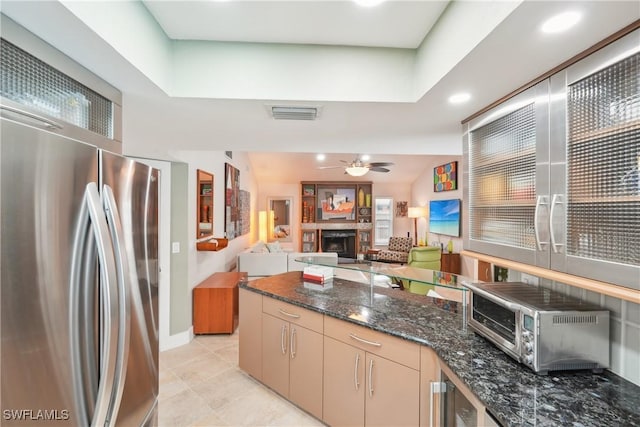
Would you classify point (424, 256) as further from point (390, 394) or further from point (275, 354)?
point (390, 394)

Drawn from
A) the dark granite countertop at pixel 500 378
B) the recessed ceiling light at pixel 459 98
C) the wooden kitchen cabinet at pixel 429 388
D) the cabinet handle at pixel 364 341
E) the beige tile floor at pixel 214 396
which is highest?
the recessed ceiling light at pixel 459 98

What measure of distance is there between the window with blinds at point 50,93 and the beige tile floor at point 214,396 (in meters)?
2.14

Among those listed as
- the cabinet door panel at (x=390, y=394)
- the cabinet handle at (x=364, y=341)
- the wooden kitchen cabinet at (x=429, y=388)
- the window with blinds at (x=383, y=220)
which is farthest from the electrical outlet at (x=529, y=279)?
the window with blinds at (x=383, y=220)

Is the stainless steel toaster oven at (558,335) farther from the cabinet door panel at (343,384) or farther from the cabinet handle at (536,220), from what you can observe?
the cabinet door panel at (343,384)

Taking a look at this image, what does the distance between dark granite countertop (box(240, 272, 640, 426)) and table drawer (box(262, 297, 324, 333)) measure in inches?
2.5

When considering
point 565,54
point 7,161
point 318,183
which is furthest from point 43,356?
point 318,183

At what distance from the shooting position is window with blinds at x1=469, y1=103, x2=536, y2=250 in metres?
1.33

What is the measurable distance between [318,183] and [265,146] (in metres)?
5.52

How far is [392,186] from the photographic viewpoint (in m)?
8.49

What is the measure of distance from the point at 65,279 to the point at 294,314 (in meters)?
1.54

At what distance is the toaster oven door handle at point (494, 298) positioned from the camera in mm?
1226

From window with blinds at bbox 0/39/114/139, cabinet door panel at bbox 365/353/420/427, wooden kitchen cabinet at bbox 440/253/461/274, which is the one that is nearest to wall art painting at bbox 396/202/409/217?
wooden kitchen cabinet at bbox 440/253/461/274

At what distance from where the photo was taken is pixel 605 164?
3.26 ft

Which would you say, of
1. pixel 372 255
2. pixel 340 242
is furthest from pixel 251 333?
pixel 340 242
